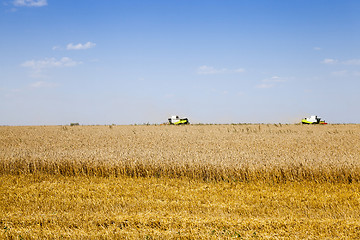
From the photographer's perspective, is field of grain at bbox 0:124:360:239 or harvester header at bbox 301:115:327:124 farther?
harvester header at bbox 301:115:327:124

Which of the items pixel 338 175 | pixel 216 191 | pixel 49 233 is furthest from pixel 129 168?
pixel 338 175

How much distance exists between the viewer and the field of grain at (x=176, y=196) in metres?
5.85

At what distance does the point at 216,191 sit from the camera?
28.2 ft

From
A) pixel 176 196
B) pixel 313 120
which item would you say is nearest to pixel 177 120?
pixel 313 120

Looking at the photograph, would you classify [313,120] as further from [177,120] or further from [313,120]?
[177,120]

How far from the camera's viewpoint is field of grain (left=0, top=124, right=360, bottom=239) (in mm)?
5848

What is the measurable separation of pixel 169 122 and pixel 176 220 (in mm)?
41543

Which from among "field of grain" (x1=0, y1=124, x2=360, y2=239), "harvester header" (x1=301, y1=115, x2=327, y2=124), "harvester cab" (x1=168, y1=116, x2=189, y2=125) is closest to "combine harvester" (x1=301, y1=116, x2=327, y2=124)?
"harvester header" (x1=301, y1=115, x2=327, y2=124)

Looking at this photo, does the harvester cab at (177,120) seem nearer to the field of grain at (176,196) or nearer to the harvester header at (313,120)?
the harvester header at (313,120)

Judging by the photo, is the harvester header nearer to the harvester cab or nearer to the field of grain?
the harvester cab

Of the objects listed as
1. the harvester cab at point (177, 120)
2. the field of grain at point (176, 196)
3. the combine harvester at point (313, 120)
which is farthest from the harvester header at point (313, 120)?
the field of grain at point (176, 196)

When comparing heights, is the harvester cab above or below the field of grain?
above

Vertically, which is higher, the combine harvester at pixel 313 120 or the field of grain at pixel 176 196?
the combine harvester at pixel 313 120

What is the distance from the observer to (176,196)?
8.06 meters
